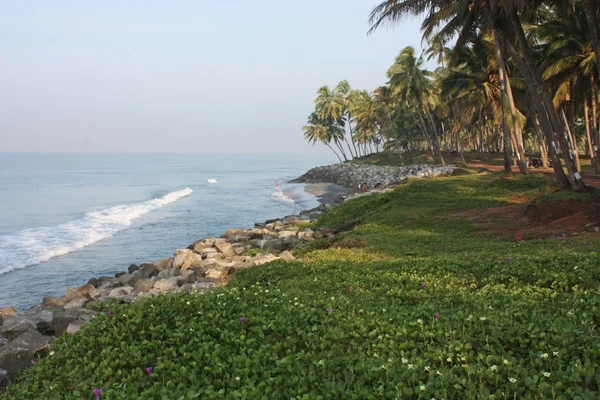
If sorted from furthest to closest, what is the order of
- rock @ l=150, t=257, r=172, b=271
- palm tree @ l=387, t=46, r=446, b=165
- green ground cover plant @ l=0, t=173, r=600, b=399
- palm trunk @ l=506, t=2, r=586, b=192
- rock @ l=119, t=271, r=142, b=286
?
palm tree @ l=387, t=46, r=446, b=165, palm trunk @ l=506, t=2, r=586, b=192, rock @ l=150, t=257, r=172, b=271, rock @ l=119, t=271, r=142, b=286, green ground cover plant @ l=0, t=173, r=600, b=399

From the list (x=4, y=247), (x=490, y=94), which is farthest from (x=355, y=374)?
(x=490, y=94)

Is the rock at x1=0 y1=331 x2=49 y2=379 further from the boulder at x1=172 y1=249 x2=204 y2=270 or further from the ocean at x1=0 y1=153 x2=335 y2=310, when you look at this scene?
the ocean at x1=0 y1=153 x2=335 y2=310

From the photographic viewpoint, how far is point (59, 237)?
29.8m

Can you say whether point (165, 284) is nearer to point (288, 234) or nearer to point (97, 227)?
point (288, 234)

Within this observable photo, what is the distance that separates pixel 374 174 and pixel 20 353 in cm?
5132

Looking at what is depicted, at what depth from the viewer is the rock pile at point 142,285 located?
7.79m

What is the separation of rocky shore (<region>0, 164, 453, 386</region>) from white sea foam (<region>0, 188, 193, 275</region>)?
7236 millimetres

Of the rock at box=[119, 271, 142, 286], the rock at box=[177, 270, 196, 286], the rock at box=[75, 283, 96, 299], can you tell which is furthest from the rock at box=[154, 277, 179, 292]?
the rock at box=[119, 271, 142, 286]

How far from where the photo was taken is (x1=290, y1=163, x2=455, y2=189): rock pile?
43438 millimetres

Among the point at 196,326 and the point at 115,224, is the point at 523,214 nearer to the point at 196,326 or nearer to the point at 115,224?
Answer: the point at 196,326

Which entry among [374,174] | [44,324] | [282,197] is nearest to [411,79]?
[374,174]

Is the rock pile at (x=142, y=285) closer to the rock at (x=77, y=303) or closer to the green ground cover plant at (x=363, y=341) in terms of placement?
the rock at (x=77, y=303)

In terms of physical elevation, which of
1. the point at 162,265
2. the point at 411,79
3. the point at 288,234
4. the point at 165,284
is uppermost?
the point at 411,79

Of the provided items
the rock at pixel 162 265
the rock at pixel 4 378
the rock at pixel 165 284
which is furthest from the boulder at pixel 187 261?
the rock at pixel 4 378
